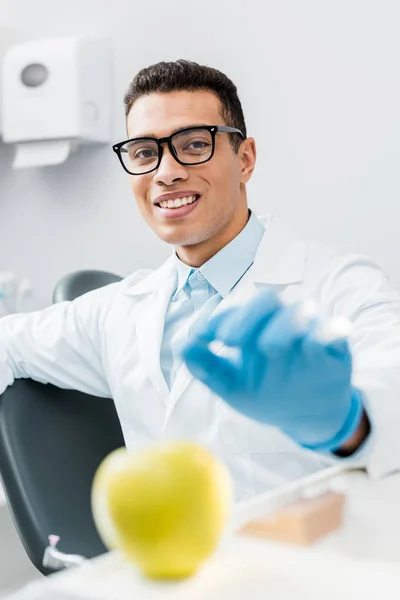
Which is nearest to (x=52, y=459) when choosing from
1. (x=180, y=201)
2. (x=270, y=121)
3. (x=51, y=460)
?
(x=51, y=460)

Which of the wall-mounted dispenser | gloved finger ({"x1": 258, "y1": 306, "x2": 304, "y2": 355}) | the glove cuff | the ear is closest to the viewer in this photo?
gloved finger ({"x1": 258, "y1": 306, "x2": 304, "y2": 355})

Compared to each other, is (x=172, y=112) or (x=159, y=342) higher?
(x=172, y=112)

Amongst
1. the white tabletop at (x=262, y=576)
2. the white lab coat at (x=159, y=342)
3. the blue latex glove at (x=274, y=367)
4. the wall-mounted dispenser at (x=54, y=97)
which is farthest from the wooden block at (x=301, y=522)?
the wall-mounted dispenser at (x=54, y=97)

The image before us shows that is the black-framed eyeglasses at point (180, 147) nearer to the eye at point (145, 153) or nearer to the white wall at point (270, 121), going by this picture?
the eye at point (145, 153)

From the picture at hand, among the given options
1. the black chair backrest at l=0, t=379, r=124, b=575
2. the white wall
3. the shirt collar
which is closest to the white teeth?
the shirt collar

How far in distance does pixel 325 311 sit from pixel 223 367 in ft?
1.72

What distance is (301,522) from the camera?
63cm

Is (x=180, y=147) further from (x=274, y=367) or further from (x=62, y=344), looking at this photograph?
(x=274, y=367)

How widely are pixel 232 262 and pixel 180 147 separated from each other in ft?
0.75

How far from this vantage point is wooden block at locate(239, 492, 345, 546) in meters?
0.63

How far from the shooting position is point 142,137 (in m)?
1.44

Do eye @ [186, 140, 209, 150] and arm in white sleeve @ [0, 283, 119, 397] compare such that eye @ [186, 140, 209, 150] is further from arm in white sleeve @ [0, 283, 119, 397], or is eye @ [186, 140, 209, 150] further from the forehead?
arm in white sleeve @ [0, 283, 119, 397]

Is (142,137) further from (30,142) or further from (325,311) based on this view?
(30,142)

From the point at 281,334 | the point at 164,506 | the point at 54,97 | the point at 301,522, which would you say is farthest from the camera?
the point at 54,97
